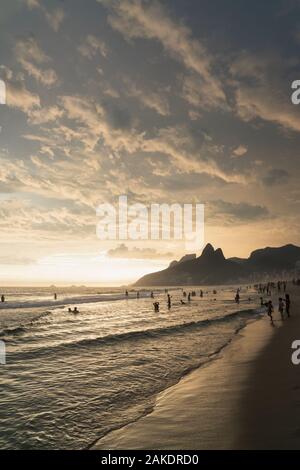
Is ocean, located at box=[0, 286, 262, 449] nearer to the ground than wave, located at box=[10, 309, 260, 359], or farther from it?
farther from it

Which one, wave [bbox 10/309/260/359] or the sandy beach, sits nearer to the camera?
the sandy beach

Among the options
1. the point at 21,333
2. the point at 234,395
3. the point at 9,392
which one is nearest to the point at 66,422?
the point at 9,392

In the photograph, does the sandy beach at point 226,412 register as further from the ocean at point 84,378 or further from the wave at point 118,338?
the wave at point 118,338

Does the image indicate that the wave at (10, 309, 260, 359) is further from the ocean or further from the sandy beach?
the sandy beach

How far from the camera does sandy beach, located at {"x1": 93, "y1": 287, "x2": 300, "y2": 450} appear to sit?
7203 mm

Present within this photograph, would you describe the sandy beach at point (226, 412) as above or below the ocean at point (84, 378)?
above

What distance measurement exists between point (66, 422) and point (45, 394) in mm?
3057

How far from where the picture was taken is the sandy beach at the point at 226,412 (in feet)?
23.6

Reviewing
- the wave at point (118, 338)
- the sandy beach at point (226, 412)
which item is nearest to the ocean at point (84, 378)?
the wave at point (118, 338)

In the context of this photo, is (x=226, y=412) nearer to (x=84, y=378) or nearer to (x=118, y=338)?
(x=84, y=378)

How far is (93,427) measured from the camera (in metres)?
8.78

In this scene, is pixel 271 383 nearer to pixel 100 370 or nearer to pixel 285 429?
pixel 285 429

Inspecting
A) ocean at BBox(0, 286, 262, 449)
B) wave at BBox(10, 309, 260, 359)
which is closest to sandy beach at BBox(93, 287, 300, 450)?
ocean at BBox(0, 286, 262, 449)
